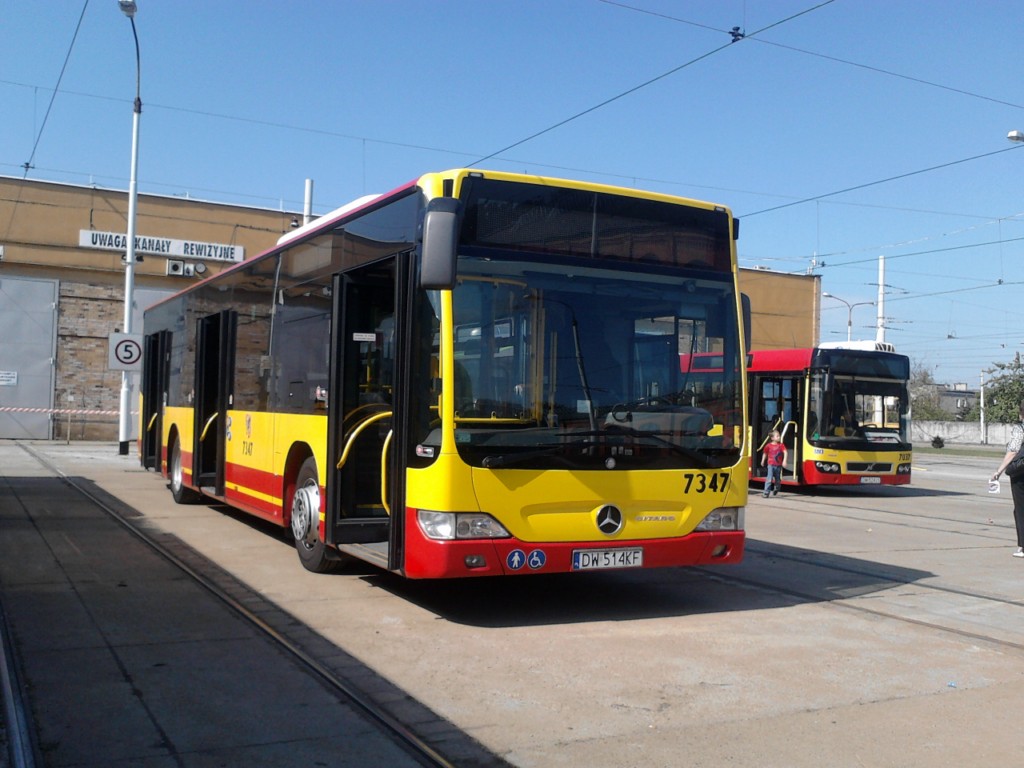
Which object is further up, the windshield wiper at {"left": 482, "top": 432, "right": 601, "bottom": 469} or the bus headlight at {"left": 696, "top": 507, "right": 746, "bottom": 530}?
the windshield wiper at {"left": 482, "top": 432, "right": 601, "bottom": 469}

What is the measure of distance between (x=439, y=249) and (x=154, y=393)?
471 inches

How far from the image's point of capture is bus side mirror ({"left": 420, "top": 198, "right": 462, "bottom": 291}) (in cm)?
698

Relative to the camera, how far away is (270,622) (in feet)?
24.4

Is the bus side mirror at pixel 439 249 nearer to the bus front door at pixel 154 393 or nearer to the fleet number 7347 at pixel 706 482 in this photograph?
the fleet number 7347 at pixel 706 482

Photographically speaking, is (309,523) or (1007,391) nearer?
(309,523)

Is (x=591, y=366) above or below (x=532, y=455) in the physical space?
above

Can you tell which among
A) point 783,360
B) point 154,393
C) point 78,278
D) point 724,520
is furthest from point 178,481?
point 78,278

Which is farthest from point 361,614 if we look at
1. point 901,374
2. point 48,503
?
point 901,374

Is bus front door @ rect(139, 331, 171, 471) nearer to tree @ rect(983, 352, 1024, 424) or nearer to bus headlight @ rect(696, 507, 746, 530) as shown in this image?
bus headlight @ rect(696, 507, 746, 530)

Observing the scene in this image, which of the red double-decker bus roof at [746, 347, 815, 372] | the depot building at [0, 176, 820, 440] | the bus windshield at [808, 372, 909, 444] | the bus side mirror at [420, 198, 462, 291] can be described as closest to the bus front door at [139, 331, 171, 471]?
the bus side mirror at [420, 198, 462, 291]

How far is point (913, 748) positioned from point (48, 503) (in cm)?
1231

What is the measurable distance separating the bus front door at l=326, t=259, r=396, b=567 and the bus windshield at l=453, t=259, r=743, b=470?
133 cm

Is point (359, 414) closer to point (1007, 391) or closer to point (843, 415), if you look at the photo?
point (843, 415)

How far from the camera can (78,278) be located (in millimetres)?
33125
